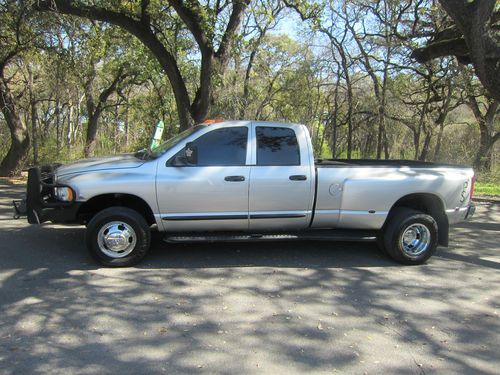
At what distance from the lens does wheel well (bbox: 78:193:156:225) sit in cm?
574

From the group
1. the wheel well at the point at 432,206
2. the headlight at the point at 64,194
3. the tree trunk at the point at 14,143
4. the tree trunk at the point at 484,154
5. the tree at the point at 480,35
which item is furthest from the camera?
the tree trunk at the point at 484,154

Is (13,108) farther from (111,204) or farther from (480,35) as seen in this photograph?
(480,35)

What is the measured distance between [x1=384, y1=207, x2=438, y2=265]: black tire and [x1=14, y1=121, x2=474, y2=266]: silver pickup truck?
0.01 meters

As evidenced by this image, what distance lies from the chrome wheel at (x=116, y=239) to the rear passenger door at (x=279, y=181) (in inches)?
62.0

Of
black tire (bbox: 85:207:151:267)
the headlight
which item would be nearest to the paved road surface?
black tire (bbox: 85:207:151:267)

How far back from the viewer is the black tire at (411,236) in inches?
238

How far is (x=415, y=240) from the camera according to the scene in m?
6.18

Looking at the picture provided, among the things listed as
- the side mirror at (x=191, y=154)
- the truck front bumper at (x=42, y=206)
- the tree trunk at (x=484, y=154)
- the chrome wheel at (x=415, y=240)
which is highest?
the tree trunk at (x=484, y=154)

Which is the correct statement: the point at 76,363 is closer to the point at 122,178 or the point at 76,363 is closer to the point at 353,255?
the point at 122,178

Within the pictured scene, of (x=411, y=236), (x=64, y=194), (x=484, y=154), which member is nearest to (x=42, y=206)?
(x=64, y=194)

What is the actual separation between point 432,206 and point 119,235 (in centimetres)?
436

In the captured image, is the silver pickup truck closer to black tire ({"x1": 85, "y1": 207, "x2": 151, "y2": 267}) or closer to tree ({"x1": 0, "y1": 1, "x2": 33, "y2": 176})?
black tire ({"x1": 85, "y1": 207, "x2": 151, "y2": 267})

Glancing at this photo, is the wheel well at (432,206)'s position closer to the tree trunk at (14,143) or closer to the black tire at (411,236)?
the black tire at (411,236)

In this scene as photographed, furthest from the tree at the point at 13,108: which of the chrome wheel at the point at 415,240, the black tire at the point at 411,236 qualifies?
the chrome wheel at the point at 415,240
